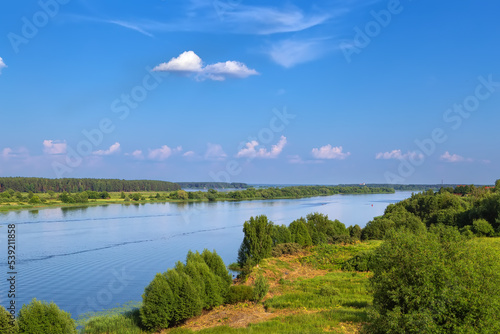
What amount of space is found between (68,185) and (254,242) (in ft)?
426

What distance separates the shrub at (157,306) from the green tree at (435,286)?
12163 mm

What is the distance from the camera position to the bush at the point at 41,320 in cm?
1666

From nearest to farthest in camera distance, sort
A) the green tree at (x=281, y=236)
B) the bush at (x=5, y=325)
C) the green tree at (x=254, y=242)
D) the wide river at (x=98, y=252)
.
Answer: the bush at (x=5, y=325), the wide river at (x=98, y=252), the green tree at (x=254, y=242), the green tree at (x=281, y=236)

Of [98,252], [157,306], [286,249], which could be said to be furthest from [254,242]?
[98,252]

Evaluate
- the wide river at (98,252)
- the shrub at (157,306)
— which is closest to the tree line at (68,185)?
the wide river at (98,252)

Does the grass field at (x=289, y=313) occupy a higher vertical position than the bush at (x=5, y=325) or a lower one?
lower

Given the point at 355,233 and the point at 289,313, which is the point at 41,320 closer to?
the point at 289,313

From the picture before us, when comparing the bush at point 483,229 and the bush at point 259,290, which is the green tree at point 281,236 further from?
the bush at point 483,229

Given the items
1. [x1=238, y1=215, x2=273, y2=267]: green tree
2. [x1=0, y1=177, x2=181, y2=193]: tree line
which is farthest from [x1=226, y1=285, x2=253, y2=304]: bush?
[x1=0, y1=177, x2=181, y2=193]: tree line

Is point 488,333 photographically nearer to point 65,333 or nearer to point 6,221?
point 65,333

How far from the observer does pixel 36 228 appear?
200ft

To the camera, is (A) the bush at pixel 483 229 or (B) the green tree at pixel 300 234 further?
(B) the green tree at pixel 300 234
